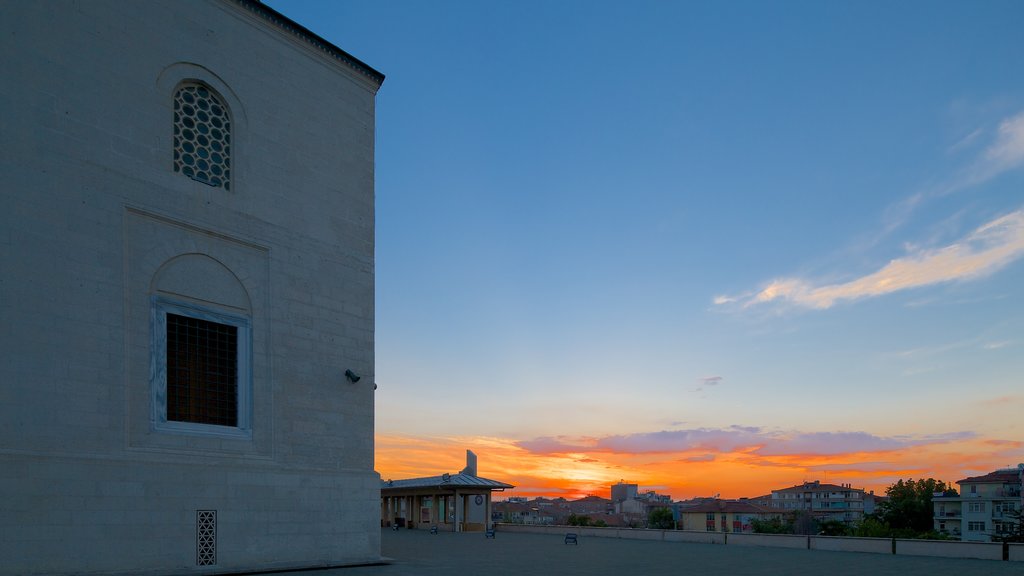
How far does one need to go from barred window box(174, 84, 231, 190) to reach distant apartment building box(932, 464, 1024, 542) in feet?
226

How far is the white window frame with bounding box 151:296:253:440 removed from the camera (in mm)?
14375

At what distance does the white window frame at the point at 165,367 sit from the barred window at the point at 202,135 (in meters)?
2.80

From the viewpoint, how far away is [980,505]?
68.8 metres

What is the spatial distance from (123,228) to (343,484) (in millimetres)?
7427

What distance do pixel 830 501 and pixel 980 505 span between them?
159 ft

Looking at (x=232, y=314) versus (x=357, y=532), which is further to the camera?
(x=357, y=532)

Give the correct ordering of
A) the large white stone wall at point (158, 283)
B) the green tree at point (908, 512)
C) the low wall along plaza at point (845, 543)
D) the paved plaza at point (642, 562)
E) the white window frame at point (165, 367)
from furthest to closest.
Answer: the green tree at point (908, 512) → the low wall along plaza at point (845, 543) → the paved plaza at point (642, 562) → the white window frame at point (165, 367) → the large white stone wall at point (158, 283)

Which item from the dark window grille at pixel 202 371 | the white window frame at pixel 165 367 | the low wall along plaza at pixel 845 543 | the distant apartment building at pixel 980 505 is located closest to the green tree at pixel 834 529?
the distant apartment building at pixel 980 505

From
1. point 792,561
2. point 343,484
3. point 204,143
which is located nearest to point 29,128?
point 204,143

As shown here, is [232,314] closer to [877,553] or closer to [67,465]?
[67,465]

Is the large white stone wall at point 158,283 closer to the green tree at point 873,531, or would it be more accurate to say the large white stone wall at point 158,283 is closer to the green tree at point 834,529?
the green tree at point 873,531

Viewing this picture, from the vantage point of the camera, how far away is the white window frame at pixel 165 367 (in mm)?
14375

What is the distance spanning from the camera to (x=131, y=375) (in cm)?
1391

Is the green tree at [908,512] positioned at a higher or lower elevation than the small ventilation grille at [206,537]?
lower
